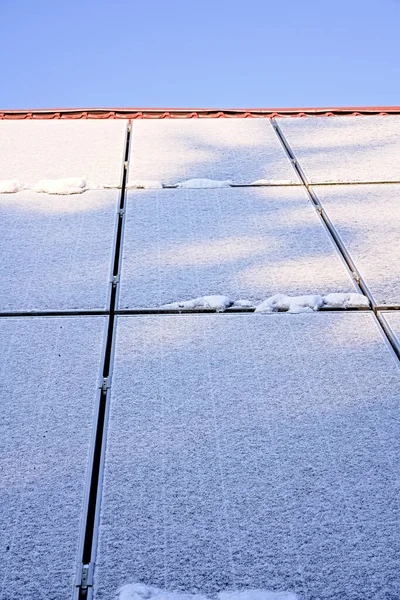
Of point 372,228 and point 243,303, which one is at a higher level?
point 372,228

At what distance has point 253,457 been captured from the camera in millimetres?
1160

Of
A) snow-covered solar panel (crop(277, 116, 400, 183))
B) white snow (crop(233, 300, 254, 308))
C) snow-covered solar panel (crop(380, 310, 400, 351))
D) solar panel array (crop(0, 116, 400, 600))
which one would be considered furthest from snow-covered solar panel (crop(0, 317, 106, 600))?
snow-covered solar panel (crop(277, 116, 400, 183))

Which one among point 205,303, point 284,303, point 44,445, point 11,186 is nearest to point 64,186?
point 11,186

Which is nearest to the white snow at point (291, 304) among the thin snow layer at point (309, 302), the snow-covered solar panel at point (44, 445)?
the thin snow layer at point (309, 302)

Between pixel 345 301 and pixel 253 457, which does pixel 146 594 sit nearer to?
pixel 253 457

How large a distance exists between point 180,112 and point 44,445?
213 centimetres

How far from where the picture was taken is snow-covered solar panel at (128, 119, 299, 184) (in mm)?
2295

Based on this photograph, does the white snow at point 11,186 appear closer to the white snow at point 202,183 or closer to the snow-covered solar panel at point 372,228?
the white snow at point 202,183

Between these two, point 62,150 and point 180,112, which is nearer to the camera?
point 62,150

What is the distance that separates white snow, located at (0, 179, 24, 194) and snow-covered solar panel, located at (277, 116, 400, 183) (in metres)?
0.96

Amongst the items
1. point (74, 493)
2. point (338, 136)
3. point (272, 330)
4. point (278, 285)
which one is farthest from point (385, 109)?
point (74, 493)

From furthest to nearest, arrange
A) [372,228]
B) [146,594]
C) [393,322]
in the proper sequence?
[372,228] → [393,322] → [146,594]

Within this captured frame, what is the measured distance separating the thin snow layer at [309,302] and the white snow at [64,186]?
864mm

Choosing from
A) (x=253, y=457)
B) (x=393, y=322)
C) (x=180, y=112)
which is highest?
(x=180, y=112)
